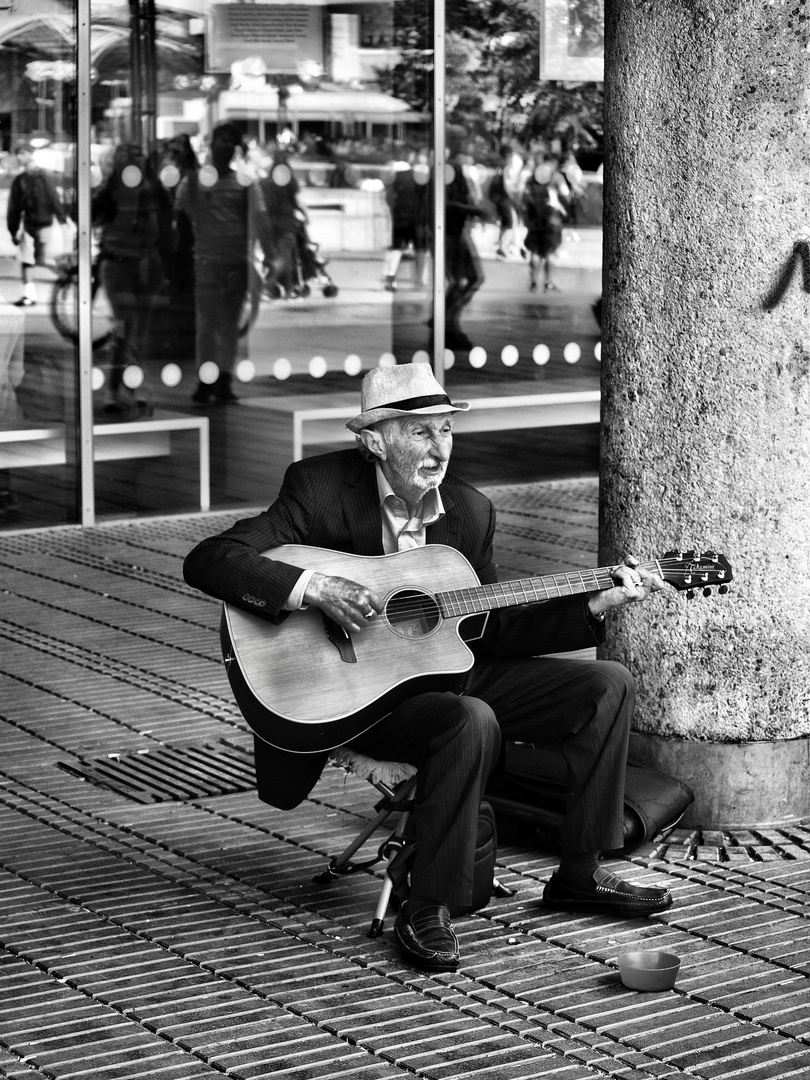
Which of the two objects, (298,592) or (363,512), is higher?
(363,512)

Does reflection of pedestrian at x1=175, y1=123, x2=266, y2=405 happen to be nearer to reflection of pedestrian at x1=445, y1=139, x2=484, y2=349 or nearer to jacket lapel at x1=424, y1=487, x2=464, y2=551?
reflection of pedestrian at x1=445, y1=139, x2=484, y2=349

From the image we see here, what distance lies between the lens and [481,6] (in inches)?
434

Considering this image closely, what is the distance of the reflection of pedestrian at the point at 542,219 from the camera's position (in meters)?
11.4

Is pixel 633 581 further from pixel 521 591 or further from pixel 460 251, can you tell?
pixel 460 251

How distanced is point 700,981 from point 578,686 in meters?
0.79

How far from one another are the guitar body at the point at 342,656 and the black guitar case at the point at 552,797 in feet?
2.08

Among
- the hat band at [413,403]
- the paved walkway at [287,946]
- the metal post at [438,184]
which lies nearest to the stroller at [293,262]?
the metal post at [438,184]

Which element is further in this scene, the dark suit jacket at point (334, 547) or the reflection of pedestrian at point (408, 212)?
the reflection of pedestrian at point (408, 212)

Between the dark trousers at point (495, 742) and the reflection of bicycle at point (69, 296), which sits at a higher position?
the reflection of bicycle at point (69, 296)

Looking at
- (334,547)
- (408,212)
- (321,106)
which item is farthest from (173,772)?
(408,212)

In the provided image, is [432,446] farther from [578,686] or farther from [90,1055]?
[90,1055]

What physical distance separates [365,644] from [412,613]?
142mm

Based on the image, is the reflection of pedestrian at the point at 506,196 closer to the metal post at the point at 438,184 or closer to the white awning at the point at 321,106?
the metal post at the point at 438,184

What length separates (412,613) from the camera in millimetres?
4457
